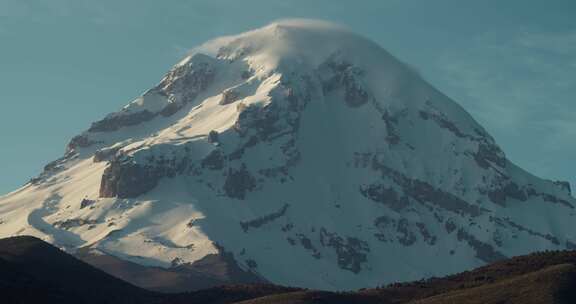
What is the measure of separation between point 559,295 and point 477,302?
11.9 metres

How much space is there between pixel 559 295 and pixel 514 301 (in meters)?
6.57

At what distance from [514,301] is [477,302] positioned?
551 cm

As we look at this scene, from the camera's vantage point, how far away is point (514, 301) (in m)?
200

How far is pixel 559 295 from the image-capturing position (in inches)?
7800

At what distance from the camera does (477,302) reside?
199 metres
